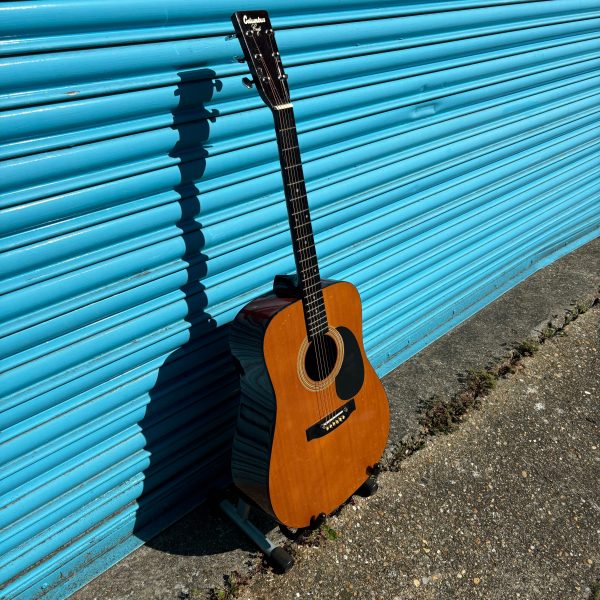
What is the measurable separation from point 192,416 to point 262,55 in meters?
1.63

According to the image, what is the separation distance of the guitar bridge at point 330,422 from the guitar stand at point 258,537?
0.51m

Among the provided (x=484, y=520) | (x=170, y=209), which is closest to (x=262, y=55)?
(x=170, y=209)

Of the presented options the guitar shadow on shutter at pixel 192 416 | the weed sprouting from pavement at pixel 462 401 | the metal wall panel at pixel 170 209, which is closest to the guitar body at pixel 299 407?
the guitar shadow on shutter at pixel 192 416

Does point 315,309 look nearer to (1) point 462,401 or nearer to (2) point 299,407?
(2) point 299,407

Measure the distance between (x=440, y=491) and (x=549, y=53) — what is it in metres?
3.19

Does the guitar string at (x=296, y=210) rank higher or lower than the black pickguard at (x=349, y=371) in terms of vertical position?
higher

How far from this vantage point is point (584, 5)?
4.43m

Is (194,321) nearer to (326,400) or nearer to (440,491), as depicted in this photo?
Result: (326,400)

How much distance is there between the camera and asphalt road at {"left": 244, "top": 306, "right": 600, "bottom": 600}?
261cm

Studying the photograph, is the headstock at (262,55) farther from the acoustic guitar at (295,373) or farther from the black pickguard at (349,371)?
the black pickguard at (349,371)

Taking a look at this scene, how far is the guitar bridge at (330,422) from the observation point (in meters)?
2.58

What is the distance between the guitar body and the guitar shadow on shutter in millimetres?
294

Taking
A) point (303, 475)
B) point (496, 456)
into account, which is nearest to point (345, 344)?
point (303, 475)

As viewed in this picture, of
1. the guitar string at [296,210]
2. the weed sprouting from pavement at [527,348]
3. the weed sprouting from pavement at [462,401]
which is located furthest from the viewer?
the weed sprouting from pavement at [527,348]
